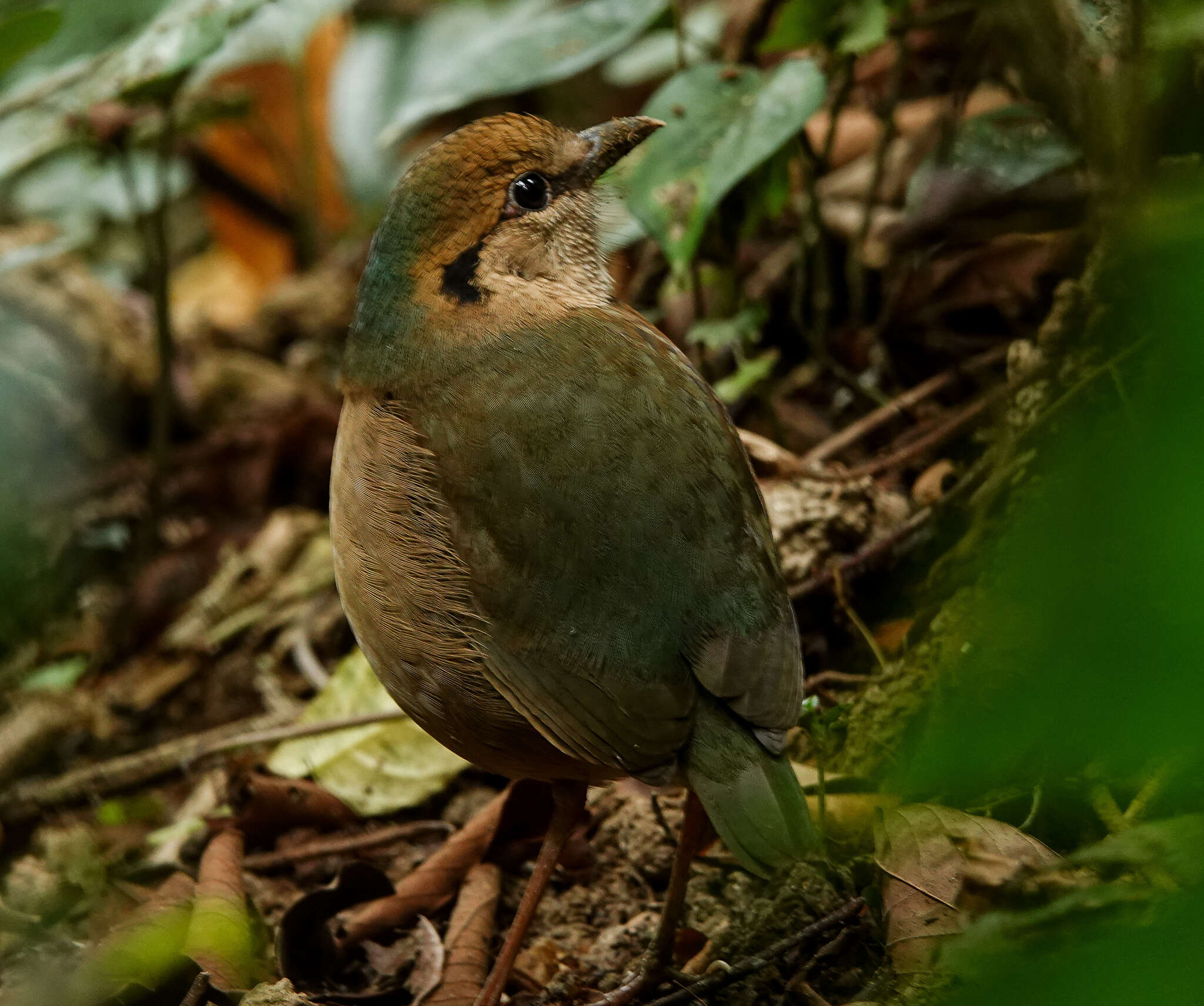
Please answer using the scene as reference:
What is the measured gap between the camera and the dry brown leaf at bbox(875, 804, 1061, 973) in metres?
2.31

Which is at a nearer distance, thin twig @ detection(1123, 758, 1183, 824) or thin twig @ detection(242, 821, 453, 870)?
thin twig @ detection(1123, 758, 1183, 824)

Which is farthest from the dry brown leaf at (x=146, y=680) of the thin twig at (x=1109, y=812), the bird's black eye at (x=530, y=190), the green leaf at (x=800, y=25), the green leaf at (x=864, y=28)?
the thin twig at (x=1109, y=812)

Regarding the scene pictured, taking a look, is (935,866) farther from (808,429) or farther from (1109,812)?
(808,429)

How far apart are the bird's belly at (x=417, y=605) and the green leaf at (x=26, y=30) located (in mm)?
2134

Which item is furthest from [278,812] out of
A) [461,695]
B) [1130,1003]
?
[1130,1003]

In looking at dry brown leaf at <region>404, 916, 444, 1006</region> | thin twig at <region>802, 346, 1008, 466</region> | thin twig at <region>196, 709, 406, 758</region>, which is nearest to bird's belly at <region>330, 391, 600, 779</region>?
dry brown leaf at <region>404, 916, 444, 1006</region>

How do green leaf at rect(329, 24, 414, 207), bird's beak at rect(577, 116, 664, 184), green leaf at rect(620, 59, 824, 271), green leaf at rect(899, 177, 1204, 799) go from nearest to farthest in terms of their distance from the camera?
green leaf at rect(899, 177, 1204, 799) < bird's beak at rect(577, 116, 664, 184) < green leaf at rect(620, 59, 824, 271) < green leaf at rect(329, 24, 414, 207)

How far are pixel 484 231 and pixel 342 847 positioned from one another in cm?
175

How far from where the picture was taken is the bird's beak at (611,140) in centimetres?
342

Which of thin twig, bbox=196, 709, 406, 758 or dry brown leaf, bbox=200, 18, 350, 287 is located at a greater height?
dry brown leaf, bbox=200, 18, 350, 287

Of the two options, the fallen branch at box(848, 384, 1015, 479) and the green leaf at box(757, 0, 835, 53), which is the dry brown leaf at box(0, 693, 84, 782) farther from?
the green leaf at box(757, 0, 835, 53)

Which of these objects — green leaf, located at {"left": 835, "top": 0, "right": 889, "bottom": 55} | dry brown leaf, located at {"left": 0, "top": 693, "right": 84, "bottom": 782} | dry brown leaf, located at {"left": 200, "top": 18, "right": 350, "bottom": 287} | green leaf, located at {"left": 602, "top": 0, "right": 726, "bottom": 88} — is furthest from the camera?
dry brown leaf, located at {"left": 200, "top": 18, "right": 350, "bottom": 287}

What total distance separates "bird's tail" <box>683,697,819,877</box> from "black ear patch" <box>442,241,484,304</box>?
44.6 inches

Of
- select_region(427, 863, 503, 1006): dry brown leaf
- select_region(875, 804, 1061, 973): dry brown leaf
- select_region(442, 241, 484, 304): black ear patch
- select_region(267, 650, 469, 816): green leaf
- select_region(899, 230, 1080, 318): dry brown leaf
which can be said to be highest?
select_region(442, 241, 484, 304): black ear patch
